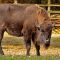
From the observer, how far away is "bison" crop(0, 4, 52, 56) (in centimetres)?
1104

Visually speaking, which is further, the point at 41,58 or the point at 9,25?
the point at 9,25

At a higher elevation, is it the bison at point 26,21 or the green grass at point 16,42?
the bison at point 26,21

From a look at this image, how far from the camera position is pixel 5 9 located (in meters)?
11.6

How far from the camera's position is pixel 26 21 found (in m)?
11.3

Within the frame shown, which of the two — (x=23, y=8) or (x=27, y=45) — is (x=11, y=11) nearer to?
(x=23, y=8)

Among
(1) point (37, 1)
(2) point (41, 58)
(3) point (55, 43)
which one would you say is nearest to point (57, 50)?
(3) point (55, 43)

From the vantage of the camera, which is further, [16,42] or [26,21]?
[16,42]

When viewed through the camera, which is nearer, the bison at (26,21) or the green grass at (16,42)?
the bison at (26,21)

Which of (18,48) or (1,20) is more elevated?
(1,20)

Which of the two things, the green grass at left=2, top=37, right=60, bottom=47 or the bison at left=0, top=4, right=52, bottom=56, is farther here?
the green grass at left=2, top=37, right=60, bottom=47

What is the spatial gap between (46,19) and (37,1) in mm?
9256

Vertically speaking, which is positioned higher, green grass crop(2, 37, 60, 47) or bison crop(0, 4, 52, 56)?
bison crop(0, 4, 52, 56)

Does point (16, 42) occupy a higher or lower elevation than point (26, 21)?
lower

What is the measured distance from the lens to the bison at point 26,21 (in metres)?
11.0
